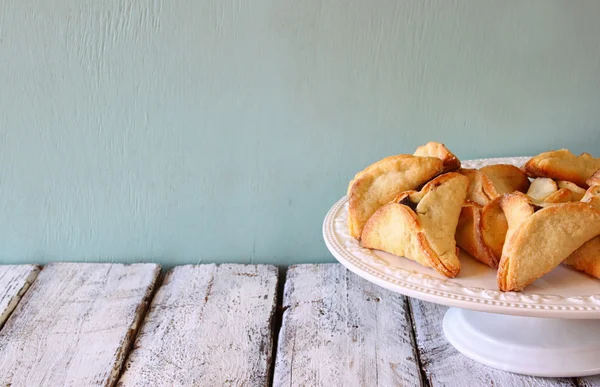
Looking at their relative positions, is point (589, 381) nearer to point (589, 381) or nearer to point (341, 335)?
point (589, 381)

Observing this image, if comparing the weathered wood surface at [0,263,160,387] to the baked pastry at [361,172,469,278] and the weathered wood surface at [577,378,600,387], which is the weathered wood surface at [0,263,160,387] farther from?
the weathered wood surface at [577,378,600,387]

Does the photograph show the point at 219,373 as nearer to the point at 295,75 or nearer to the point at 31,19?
the point at 295,75

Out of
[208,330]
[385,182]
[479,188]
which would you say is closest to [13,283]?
[208,330]

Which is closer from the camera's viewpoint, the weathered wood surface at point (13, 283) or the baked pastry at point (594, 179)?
the baked pastry at point (594, 179)

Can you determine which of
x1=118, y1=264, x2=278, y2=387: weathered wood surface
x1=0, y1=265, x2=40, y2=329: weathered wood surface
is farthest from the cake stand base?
x1=0, y1=265, x2=40, y2=329: weathered wood surface

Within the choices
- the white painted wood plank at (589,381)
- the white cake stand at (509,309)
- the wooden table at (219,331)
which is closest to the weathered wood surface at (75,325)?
the wooden table at (219,331)

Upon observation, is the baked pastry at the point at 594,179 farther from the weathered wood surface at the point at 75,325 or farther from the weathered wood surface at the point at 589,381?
the weathered wood surface at the point at 75,325
